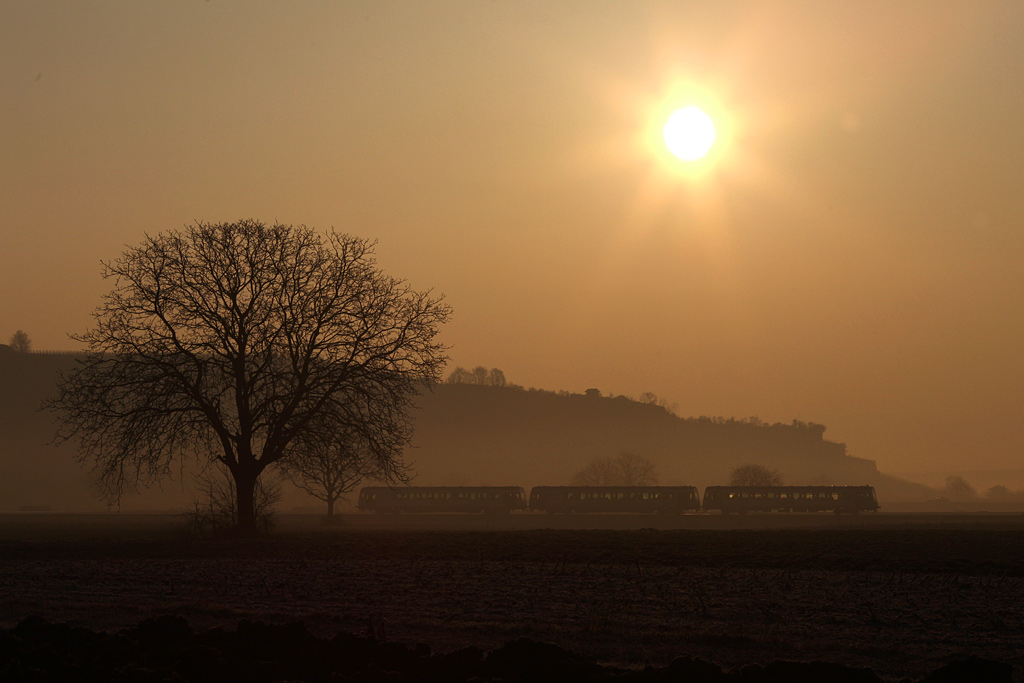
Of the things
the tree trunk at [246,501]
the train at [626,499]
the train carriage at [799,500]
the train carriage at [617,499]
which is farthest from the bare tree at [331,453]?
the train carriage at [799,500]

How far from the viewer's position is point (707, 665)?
393 inches

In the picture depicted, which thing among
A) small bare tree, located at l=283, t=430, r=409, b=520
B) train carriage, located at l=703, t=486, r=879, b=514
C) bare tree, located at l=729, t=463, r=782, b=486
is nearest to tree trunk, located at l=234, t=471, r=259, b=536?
small bare tree, located at l=283, t=430, r=409, b=520

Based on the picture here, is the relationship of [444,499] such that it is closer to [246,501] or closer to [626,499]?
[626,499]

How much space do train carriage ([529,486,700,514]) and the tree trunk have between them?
2197 inches

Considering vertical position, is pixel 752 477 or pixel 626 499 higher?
pixel 752 477

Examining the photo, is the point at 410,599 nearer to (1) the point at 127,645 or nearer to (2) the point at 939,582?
(1) the point at 127,645

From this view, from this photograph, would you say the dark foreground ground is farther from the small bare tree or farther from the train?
the train

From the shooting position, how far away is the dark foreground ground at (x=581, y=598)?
43.6 feet

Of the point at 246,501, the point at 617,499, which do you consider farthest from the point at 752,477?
the point at 246,501

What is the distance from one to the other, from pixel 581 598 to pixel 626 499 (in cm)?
7508

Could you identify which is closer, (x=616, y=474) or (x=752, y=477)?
(x=752, y=477)

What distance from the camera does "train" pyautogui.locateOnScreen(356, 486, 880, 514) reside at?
87562 mm

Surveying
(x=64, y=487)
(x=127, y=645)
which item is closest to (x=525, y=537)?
(x=127, y=645)

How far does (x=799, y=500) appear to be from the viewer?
8781 centimetres
